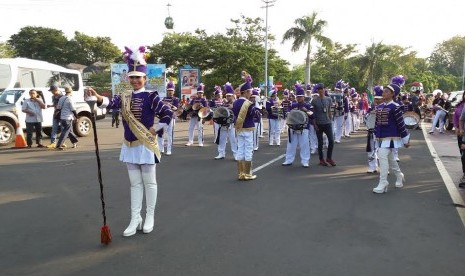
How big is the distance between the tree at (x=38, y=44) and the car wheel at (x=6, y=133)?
60660 mm

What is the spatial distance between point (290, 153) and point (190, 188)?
11.4 ft

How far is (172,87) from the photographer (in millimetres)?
13328

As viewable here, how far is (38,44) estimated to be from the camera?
68.6m

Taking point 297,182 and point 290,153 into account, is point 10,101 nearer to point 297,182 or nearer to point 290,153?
point 290,153

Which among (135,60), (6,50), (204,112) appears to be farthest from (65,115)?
(6,50)

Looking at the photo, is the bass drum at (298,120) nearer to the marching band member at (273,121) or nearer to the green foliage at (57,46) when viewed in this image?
the marching band member at (273,121)

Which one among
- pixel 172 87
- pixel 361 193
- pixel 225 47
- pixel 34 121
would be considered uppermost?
pixel 225 47

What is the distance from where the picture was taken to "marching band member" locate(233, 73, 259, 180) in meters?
8.59

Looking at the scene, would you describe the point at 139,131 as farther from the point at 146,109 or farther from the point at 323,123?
the point at 323,123

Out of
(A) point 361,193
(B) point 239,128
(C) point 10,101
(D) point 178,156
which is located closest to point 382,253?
(A) point 361,193

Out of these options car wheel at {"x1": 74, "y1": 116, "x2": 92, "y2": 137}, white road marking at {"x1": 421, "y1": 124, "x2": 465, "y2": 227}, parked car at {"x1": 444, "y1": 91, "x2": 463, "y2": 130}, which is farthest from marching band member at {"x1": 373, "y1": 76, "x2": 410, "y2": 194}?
parked car at {"x1": 444, "y1": 91, "x2": 463, "y2": 130}

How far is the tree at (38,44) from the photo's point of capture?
69.0 meters

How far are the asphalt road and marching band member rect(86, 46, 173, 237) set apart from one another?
0.52 metres

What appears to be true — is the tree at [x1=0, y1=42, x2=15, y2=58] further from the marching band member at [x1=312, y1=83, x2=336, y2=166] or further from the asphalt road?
the marching band member at [x1=312, y1=83, x2=336, y2=166]
